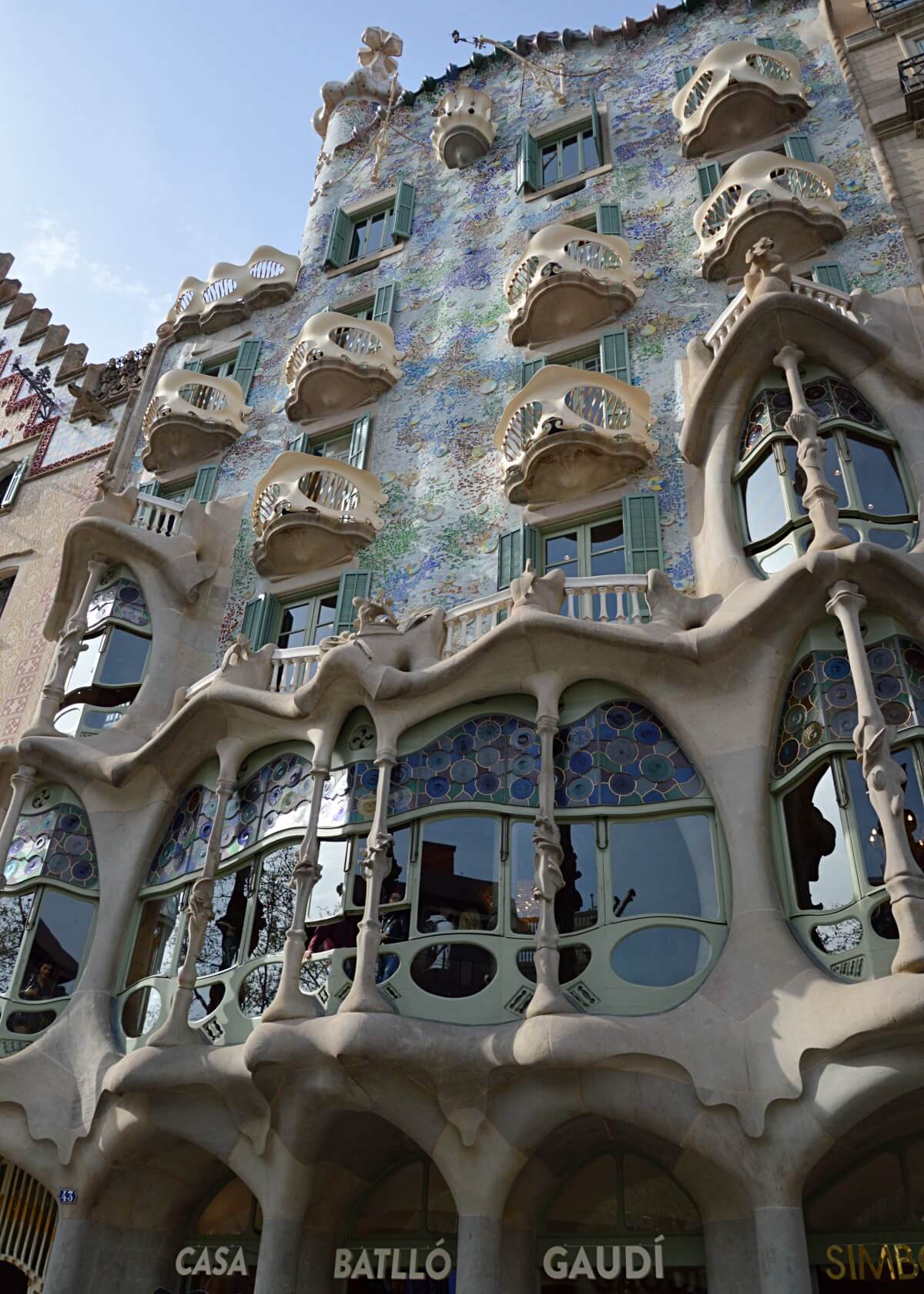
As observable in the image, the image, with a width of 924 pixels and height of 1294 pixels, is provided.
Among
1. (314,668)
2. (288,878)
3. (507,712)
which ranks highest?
(314,668)

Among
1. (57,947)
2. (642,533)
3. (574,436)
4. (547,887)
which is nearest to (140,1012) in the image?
(57,947)

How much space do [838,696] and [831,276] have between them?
6865mm

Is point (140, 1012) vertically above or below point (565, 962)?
above

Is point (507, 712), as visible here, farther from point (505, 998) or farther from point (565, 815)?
point (505, 998)

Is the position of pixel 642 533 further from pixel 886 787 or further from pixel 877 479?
pixel 886 787

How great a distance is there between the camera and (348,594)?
48.4ft

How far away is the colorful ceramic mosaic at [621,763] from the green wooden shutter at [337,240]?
1288cm

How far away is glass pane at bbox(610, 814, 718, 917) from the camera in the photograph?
9859 millimetres

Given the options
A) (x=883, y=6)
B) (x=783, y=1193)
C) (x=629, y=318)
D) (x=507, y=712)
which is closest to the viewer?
(x=783, y=1193)

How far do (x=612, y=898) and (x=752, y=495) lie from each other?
4.78 metres

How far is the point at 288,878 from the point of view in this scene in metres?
11.4

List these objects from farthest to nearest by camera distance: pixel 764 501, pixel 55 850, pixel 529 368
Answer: pixel 529 368 → pixel 55 850 → pixel 764 501

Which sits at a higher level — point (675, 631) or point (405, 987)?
point (675, 631)

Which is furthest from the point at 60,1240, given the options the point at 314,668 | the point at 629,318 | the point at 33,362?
the point at 33,362
